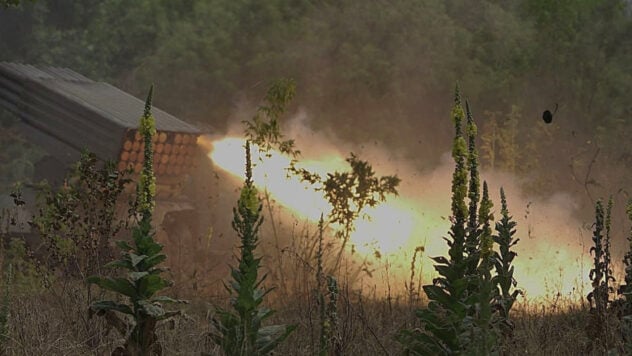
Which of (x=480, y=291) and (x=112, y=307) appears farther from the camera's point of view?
(x=112, y=307)

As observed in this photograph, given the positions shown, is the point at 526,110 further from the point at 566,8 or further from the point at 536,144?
the point at 566,8

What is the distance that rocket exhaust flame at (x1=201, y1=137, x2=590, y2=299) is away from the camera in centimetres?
1641

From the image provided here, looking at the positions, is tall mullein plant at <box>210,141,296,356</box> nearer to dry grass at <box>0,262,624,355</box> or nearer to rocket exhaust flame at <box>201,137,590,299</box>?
dry grass at <box>0,262,624,355</box>

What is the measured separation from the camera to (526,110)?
23234 millimetres

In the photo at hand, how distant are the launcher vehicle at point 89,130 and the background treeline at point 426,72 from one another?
198 inches

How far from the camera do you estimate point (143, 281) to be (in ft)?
21.6

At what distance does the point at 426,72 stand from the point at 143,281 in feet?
56.6

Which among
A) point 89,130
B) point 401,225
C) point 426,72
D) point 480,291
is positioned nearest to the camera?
point 480,291

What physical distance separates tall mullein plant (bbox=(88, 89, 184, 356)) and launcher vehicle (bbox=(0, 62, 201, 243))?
883 cm

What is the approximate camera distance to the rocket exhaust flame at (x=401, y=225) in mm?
16406

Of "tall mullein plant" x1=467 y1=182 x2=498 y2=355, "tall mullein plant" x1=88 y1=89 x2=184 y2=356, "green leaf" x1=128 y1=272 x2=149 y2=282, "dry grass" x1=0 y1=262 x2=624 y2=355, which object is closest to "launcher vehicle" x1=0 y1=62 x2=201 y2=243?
"dry grass" x1=0 y1=262 x2=624 y2=355

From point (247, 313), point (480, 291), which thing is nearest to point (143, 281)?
point (247, 313)

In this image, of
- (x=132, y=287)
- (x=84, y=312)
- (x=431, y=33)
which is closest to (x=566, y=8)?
(x=431, y=33)

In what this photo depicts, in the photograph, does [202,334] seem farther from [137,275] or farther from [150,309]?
[137,275]
